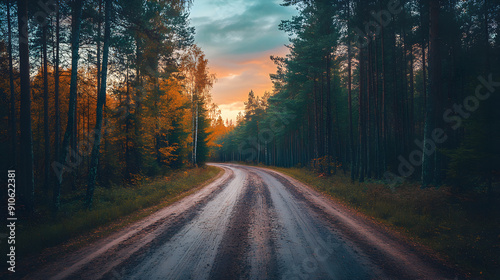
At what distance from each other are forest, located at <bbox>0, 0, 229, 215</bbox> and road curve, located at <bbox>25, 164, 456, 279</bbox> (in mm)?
5888

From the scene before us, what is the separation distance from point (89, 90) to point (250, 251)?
2001cm

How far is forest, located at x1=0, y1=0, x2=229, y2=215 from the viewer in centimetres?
941

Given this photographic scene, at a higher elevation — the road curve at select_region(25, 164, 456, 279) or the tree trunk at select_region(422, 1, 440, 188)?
the tree trunk at select_region(422, 1, 440, 188)

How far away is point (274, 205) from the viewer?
10.3m

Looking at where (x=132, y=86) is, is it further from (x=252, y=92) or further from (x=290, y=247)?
(x=252, y=92)

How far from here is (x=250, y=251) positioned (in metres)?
5.25

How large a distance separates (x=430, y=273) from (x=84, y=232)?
31.5 ft

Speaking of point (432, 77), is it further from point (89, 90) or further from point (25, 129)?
point (89, 90)

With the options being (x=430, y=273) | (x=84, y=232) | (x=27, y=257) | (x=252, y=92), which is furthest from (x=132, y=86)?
(x=252, y=92)

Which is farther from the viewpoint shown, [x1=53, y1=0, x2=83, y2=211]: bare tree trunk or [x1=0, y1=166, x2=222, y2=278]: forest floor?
[x1=53, y1=0, x2=83, y2=211]: bare tree trunk

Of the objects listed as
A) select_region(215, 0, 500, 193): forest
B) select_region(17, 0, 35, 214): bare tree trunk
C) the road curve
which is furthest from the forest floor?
select_region(215, 0, 500, 193): forest

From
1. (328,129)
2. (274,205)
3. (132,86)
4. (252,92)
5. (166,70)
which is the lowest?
(274,205)

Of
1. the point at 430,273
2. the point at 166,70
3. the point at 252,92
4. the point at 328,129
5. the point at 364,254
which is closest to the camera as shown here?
the point at 430,273

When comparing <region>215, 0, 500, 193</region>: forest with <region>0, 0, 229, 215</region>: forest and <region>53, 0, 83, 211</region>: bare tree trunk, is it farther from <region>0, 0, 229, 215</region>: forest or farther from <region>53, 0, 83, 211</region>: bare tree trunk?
<region>53, 0, 83, 211</region>: bare tree trunk
